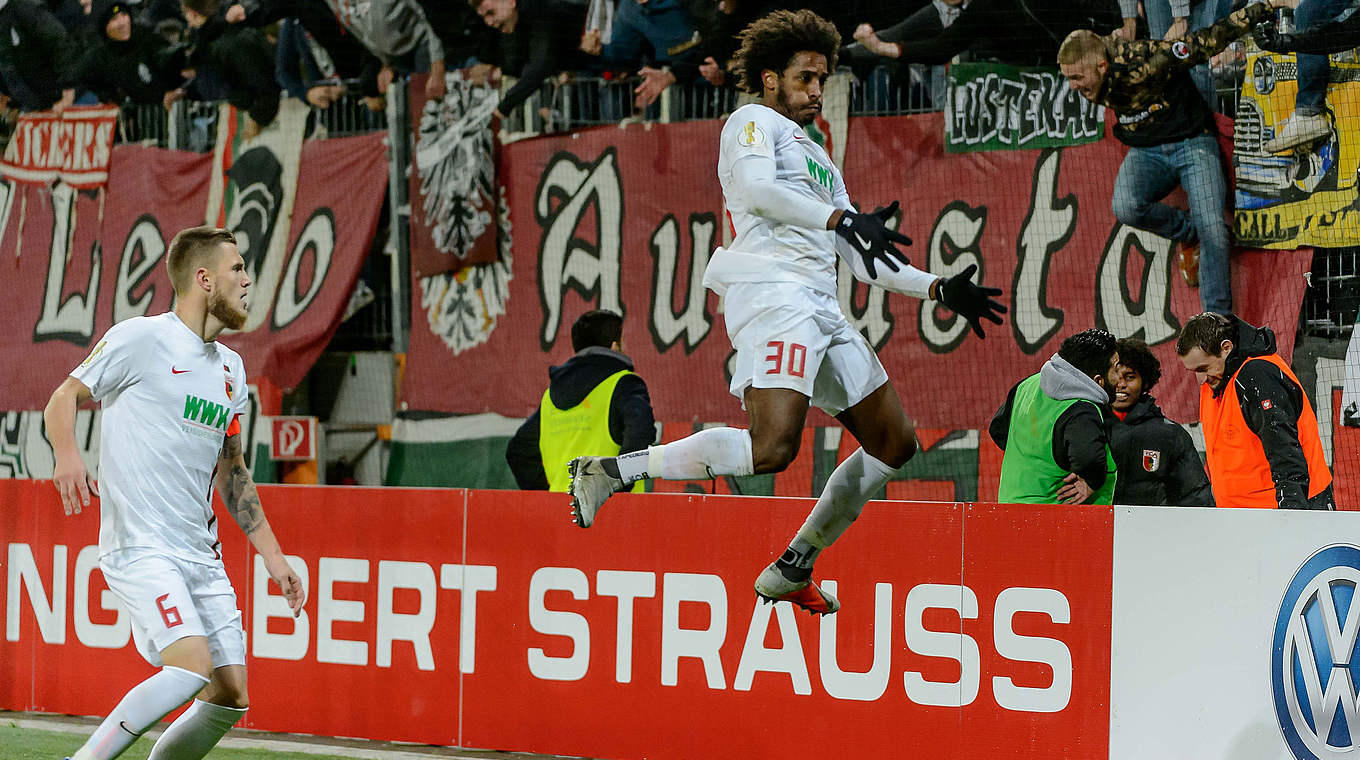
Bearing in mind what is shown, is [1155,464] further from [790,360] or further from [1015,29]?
[1015,29]

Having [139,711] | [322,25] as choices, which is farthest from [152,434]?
[322,25]

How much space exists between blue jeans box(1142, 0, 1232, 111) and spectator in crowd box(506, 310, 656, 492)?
371 cm

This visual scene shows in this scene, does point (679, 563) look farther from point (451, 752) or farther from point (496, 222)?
point (496, 222)

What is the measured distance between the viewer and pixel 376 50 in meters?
12.6

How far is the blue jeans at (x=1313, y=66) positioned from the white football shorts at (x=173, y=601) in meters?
6.39

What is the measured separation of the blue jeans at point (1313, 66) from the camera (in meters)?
8.75

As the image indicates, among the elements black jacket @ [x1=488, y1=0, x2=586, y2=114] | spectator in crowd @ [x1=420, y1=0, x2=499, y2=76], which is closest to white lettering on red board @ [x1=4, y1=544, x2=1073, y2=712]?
black jacket @ [x1=488, y1=0, x2=586, y2=114]

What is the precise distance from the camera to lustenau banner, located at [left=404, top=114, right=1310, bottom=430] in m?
9.38

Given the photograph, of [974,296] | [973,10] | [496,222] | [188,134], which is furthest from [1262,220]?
[188,134]

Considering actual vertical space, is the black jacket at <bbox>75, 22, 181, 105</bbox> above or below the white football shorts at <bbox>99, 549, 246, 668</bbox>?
above

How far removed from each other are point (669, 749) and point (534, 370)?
16.9ft

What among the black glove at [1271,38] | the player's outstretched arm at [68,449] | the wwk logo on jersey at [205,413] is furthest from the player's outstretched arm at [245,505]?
the black glove at [1271,38]

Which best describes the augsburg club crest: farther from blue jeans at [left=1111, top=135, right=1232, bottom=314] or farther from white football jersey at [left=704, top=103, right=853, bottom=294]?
white football jersey at [left=704, top=103, right=853, bottom=294]

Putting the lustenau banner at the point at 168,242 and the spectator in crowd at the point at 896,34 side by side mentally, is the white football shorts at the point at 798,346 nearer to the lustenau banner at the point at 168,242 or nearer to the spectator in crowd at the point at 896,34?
the spectator in crowd at the point at 896,34
